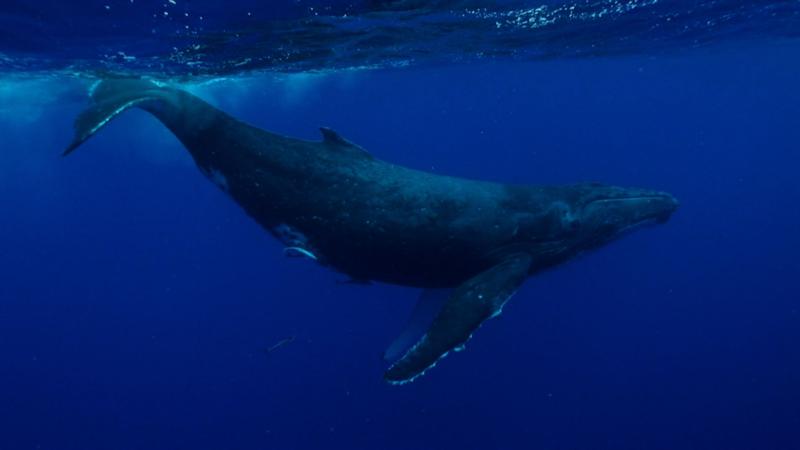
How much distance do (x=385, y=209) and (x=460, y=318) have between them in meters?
1.93

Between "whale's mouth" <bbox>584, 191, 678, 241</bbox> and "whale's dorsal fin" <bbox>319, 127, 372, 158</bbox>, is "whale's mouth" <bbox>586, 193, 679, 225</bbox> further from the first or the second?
"whale's dorsal fin" <bbox>319, 127, 372, 158</bbox>

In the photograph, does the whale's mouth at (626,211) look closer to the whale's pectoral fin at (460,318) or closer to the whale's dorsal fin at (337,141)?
the whale's pectoral fin at (460,318)

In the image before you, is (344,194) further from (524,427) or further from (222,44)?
(524,427)

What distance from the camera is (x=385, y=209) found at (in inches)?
297

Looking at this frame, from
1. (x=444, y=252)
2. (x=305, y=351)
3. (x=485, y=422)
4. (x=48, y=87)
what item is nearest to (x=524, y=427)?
(x=485, y=422)

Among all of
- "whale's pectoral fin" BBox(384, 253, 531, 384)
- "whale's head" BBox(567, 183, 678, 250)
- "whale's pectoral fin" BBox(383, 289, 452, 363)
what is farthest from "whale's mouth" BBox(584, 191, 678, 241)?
"whale's pectoral fin" BBox(383, 289, 452, 363)

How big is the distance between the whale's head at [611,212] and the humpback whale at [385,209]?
2 centimetres

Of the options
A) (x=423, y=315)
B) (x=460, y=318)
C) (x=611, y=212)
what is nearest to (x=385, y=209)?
(x=460, y=318)

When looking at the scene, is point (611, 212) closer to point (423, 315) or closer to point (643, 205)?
point (643, 205)

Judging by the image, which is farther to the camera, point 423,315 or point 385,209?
point 423,315

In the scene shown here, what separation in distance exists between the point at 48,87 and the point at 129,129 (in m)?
Answer: 39.1

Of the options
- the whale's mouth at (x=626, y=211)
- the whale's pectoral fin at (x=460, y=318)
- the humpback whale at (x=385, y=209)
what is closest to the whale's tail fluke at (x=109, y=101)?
the humpback whale at (x=385, y=209)

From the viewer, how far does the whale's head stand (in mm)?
8477

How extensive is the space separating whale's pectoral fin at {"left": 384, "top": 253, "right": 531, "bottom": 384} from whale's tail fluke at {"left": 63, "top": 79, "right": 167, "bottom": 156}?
4497 millimetres
